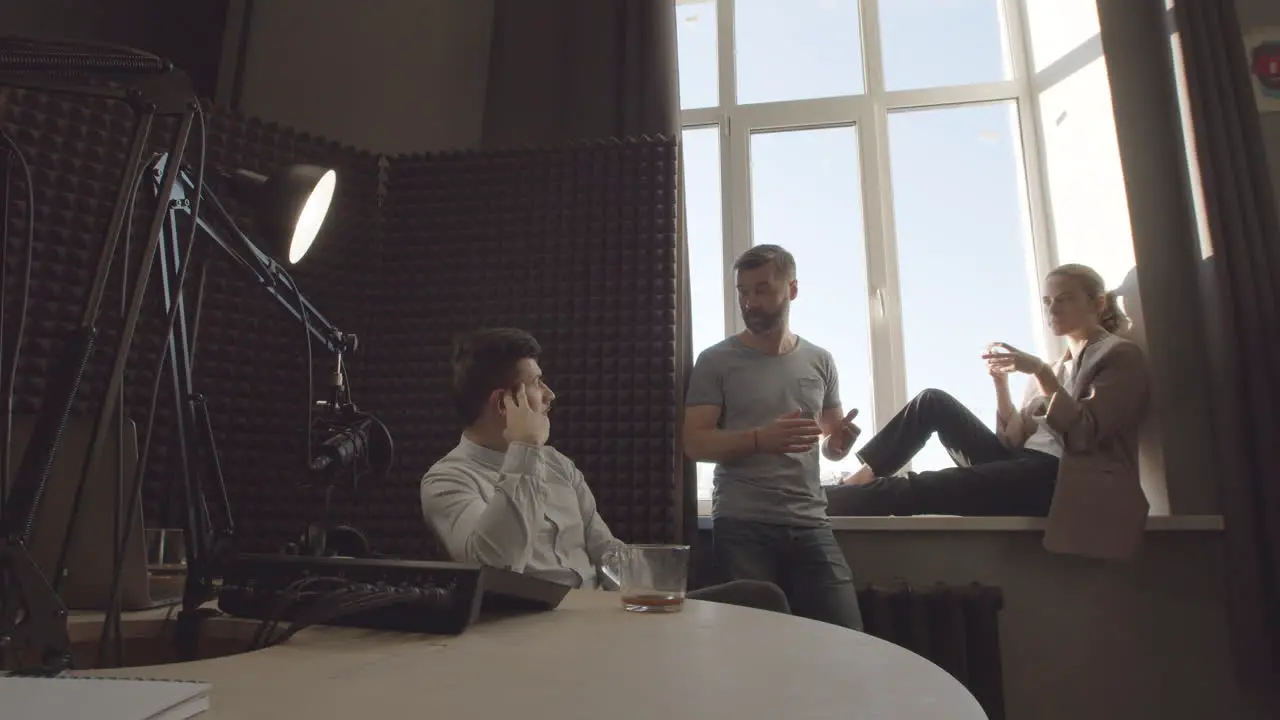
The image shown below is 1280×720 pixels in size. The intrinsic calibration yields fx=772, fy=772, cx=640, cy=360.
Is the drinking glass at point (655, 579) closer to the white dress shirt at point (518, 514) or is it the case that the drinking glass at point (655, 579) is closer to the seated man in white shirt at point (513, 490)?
the white dress shirt at point (518, 514)

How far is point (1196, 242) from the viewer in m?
2.14

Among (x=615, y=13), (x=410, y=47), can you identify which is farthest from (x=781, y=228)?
(x=410, y=47)

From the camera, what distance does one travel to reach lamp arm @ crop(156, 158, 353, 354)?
3.13ft

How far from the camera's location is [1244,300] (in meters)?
2.02

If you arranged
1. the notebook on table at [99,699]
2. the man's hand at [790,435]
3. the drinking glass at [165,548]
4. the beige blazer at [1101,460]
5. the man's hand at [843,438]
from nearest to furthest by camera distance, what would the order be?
the notebook on table at [99,699] < the drinking glass at [165,548] < the man's hand at [790,435] < the beige blazer at [1101,460] < the man's hand at [843,438]

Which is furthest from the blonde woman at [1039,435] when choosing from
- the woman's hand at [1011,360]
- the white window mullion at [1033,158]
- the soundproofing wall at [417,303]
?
the soundproofing wall at [417,303]

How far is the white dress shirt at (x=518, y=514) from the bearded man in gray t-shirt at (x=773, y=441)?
1.53ft

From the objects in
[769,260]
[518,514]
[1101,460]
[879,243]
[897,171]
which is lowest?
[518,514]

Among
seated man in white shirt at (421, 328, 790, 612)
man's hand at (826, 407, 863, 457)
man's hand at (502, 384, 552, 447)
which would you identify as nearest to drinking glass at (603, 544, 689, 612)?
seated man in white shirt at (421, 328, 790, 612)

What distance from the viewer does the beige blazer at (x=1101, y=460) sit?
2010 millimetres

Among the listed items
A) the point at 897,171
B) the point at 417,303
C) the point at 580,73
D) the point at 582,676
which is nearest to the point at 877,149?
the point at 897,171

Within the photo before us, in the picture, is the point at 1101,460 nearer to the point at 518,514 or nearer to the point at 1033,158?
the point at 1033,158

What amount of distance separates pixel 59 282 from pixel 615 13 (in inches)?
69.7

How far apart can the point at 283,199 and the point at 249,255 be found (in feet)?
0.43
